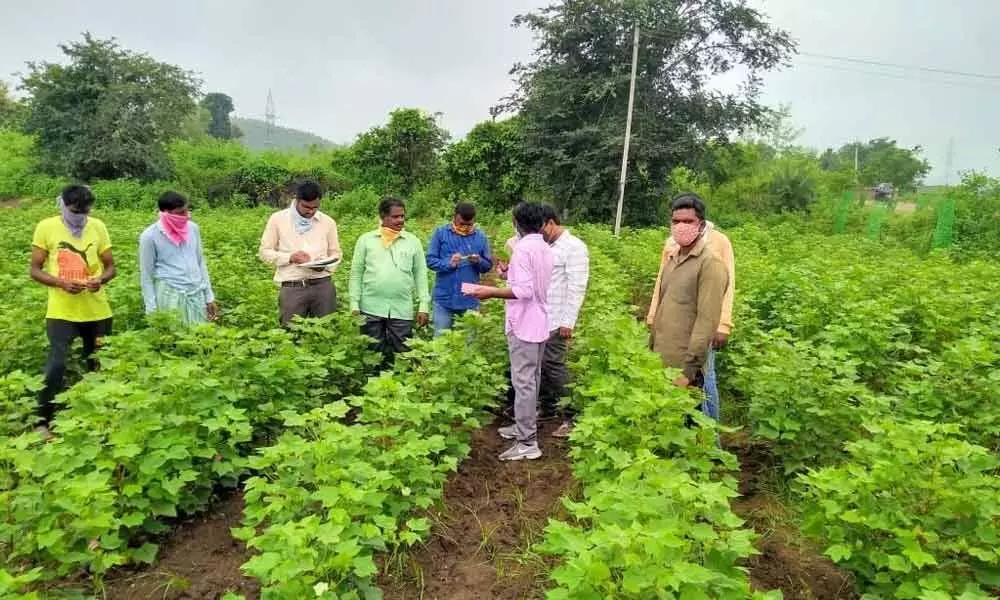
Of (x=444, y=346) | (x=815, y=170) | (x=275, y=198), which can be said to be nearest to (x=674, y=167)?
(x=815, y=170)

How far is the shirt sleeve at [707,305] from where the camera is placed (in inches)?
153

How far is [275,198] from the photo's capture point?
28.6 metres

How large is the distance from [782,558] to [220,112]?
103 meters

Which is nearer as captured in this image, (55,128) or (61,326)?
(61,326)

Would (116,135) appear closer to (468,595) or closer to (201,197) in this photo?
(201,197)

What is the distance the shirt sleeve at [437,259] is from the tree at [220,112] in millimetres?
86071

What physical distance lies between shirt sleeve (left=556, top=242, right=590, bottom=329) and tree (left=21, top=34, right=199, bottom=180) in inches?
969

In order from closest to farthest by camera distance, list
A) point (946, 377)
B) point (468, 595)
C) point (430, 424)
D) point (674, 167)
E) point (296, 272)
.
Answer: point (468, 595), point (430, 424), point (946, 377), point (296, 272), point (674, 167)

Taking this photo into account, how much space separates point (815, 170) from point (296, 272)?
2803cm

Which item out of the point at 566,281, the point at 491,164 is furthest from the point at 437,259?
the point at 491,164

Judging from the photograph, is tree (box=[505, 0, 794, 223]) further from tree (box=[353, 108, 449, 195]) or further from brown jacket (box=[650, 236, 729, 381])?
brown jacket (box=[650, 236, 729, 381])

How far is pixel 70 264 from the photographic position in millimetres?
4773

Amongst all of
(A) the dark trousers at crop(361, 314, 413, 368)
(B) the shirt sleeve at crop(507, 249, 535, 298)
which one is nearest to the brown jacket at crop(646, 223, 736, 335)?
(B) the shirt sleeve at crop(507, 249, 535, 298)

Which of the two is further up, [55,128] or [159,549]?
[55,128]
